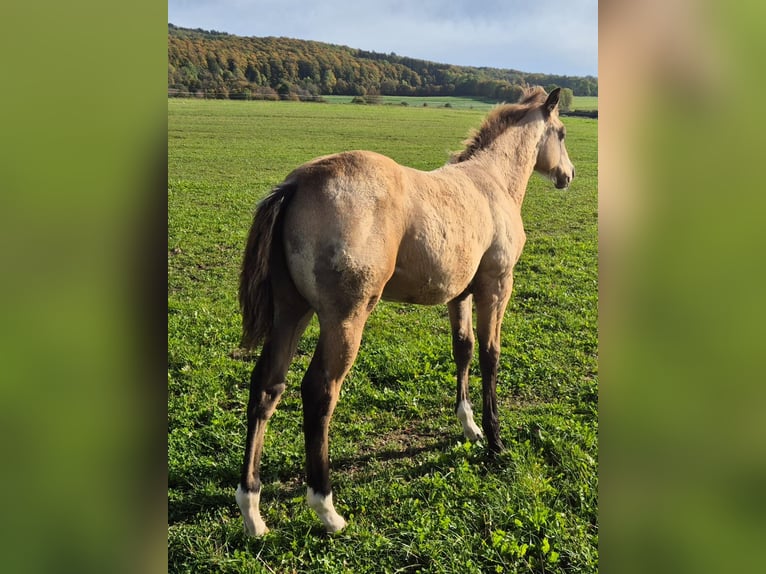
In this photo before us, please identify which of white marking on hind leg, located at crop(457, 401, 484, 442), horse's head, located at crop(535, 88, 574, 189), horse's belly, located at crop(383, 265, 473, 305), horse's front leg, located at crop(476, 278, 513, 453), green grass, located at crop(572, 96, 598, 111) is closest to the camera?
green grass, located at crop(572, 96, 598, 111)

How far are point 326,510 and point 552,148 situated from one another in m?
3.34

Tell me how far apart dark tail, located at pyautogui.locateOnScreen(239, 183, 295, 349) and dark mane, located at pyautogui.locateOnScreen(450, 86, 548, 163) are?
1.87 m

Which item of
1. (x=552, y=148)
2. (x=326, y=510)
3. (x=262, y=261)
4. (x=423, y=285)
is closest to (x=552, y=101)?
(x=552, y=148)

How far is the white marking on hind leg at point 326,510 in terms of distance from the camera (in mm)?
2828

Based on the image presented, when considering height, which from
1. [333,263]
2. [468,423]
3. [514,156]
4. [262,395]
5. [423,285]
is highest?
[514,156]

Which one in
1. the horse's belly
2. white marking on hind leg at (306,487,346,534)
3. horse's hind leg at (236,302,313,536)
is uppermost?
the horse's belly

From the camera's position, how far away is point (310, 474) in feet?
9.25

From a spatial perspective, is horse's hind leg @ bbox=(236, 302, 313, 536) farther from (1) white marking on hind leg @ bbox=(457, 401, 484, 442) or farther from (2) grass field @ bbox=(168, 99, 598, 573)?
(1) white marking on hind leg @ bbox=(457, 401, 484, 442)

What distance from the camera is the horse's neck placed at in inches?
155

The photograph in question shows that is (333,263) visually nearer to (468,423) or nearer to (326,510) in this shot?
(326,510)

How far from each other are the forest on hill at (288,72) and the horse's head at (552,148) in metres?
37.4

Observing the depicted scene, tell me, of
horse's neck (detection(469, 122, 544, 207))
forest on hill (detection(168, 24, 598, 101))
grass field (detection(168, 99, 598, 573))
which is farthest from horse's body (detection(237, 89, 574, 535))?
forest on hill (detection(168, 24, 598, 101))

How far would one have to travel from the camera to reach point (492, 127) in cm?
408
